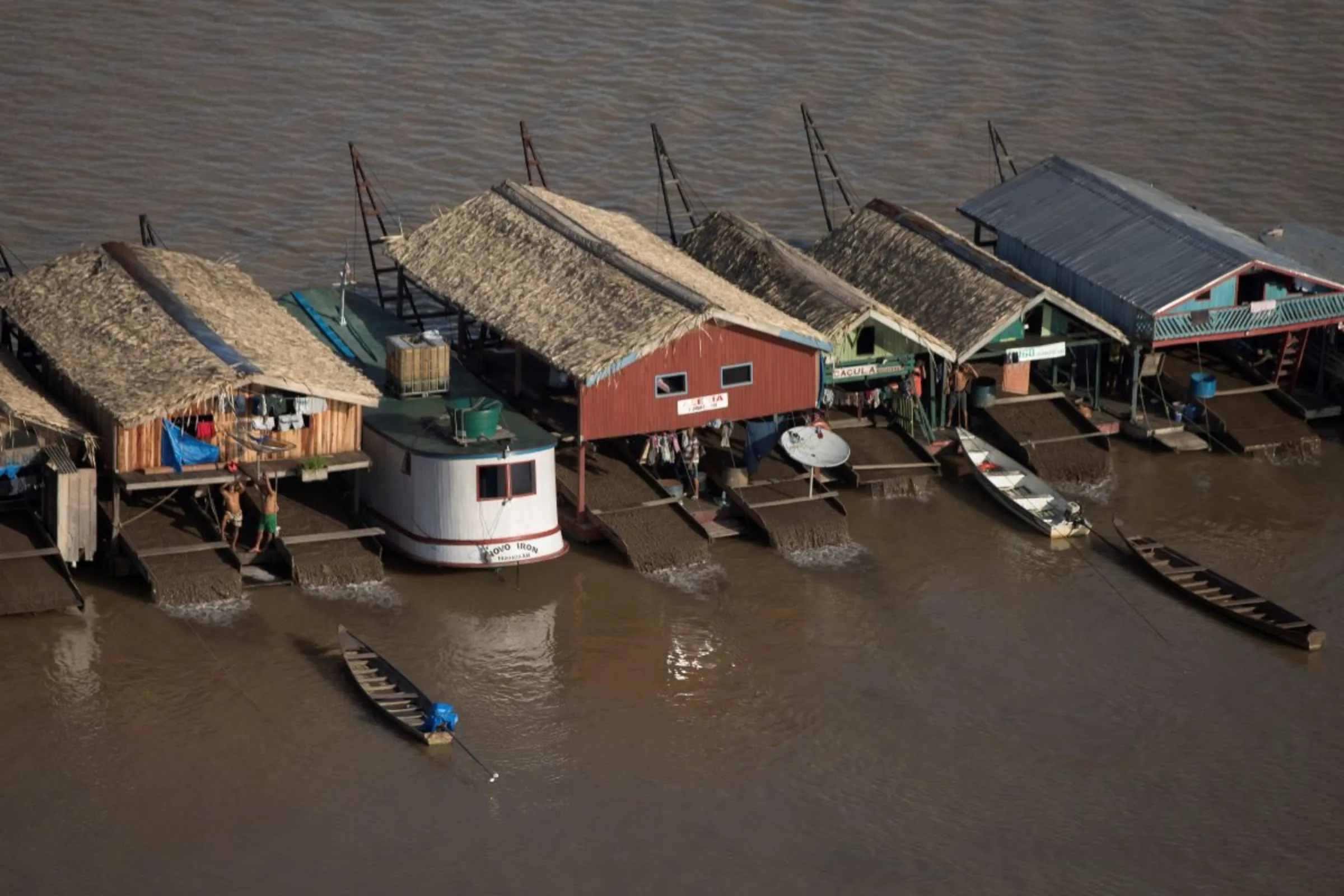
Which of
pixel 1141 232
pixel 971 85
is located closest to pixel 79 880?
pixel 1141 232

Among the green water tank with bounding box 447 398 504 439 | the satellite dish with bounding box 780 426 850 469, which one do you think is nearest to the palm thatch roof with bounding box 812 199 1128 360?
the satellite dish with bounding box 780 426 850 469

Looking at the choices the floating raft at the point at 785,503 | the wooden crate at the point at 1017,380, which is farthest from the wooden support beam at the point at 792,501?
the wooden crate at the point at 1017,380

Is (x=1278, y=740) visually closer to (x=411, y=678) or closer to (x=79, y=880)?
(x=411, y=678)

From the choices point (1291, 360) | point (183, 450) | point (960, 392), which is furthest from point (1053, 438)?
point (183, 450)

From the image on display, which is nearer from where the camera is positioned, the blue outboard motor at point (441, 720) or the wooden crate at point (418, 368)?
the blue outboard motor at point (441, 720)

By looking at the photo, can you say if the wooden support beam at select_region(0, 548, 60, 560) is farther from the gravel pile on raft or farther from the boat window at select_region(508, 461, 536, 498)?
the gravel pile on raft

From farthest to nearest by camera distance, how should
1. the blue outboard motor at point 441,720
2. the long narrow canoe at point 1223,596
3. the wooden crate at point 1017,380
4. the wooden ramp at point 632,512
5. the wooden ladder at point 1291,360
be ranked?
1. the wooden ladder at point 1291,360
2. the wooden crate at point 1017,380
3. the wooden ramp at point 632,512
4. the long narrow canoe at point 1223,596
5. the blue outboard motor at point 441,720

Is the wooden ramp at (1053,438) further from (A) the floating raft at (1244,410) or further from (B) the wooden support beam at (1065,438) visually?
(A) the floating raft at (1244,410)
